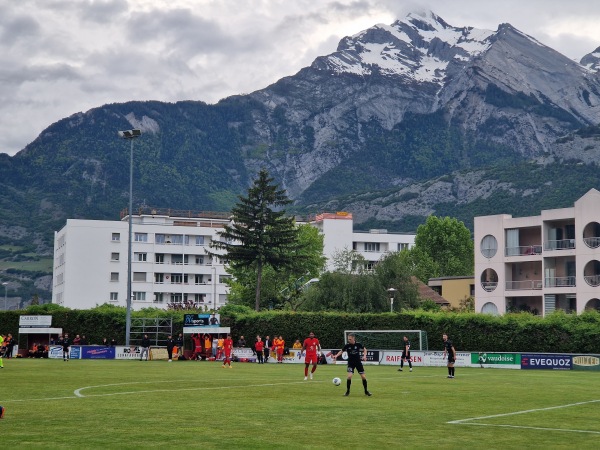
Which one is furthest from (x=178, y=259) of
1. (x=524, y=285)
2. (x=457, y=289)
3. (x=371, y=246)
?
(x=524, y=285)

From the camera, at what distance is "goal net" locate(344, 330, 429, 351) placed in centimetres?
6600

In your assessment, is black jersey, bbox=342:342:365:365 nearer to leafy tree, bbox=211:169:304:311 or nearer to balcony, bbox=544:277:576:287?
balcony, bbox=544:277:576:287

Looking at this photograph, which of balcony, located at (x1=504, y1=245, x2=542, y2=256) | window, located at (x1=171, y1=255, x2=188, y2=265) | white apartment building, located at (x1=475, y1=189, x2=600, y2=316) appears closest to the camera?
→ white apartment building, located at (x1=475, y1=189, x2=600, y2=316)

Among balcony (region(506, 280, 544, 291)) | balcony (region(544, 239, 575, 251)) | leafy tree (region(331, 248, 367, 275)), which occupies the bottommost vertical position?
balcony (region(506, 280, 544, 291))

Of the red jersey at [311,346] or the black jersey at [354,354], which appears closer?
the black jersey at [354,354]

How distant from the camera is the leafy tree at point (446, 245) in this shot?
15812 centimetres

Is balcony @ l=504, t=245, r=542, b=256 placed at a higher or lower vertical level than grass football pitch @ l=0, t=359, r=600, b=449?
higher

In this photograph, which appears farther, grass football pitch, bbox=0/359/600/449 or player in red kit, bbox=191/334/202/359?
player in red kit, bbox=191/334/202/359

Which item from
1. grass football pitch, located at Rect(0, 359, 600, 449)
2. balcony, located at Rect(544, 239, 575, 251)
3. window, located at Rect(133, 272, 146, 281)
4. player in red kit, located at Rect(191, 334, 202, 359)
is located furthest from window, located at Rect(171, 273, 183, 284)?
grass football pitch, located at Rect(0, 359, 600, 449)

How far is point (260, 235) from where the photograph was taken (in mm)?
96938

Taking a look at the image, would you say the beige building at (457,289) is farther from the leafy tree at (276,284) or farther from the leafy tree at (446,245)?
the leafy tree at (446,245)

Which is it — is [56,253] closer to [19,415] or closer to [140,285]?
[140,285]

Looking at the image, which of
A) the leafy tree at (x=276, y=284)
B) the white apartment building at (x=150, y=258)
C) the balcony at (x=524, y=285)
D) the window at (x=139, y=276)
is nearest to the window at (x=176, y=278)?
the white apartment building at (x=150, y=258)

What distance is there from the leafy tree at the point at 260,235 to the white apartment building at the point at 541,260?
1989cm
